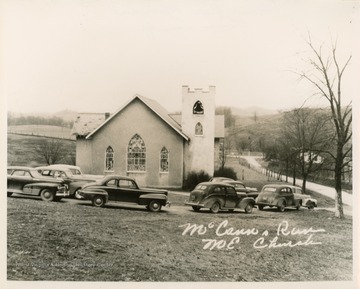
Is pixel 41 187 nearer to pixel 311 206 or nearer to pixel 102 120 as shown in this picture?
pixel 102 120

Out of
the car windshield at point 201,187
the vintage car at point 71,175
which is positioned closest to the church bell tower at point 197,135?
the car windshield at point 201,187

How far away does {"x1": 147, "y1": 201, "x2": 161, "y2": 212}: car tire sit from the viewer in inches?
162

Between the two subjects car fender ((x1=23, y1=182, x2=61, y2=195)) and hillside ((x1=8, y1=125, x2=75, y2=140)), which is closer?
hillside ((x1=8, y1=125, x2=75, y2=140))

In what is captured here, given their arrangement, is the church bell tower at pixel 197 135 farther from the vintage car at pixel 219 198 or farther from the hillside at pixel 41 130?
the hillside at pixel 41 130

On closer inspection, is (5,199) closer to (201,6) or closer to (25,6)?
(25,6)

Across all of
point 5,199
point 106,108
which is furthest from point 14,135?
point 106,108

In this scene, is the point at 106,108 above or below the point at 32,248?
above

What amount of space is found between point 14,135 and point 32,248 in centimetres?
102

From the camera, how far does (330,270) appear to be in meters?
3.98

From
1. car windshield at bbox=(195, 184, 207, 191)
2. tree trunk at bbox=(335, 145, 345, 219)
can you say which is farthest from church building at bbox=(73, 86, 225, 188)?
tree trunk at bbox=(335, 145, 345, 219)

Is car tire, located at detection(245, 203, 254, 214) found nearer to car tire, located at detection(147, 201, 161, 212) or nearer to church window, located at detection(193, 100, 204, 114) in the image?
car tire, located at detection(147, 201, 161, 212)

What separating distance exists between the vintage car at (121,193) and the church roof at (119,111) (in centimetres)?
47

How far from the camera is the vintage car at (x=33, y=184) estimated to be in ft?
13.4
